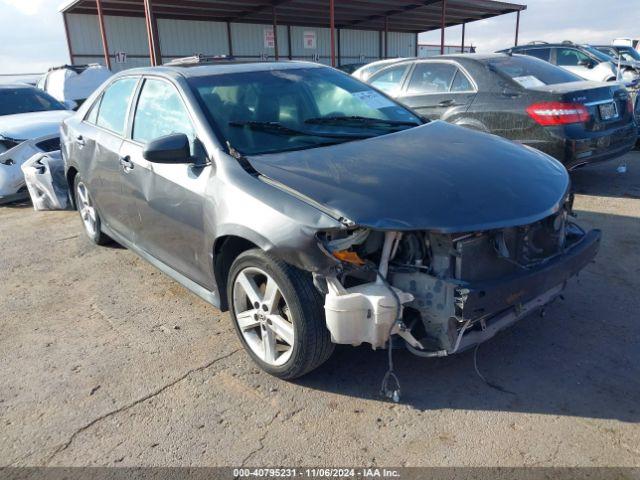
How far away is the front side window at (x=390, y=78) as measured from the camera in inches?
282

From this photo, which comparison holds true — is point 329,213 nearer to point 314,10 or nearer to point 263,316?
point 263,316

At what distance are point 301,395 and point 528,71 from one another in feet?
16.8

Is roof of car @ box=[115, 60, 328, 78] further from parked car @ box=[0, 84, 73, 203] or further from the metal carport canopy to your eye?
the metal carport canopy

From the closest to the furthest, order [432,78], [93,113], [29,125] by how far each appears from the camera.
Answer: [93,113]
[432,78]
[29,125]

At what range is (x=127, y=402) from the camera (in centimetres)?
281

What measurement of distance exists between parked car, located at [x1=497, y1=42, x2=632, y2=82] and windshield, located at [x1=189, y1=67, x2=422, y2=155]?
950 cm

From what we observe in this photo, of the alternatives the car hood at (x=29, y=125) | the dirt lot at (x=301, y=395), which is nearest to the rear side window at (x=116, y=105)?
the dirt lot at (x=301, y=395)

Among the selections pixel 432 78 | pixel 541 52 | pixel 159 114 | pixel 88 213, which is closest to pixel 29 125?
pixel 88 213

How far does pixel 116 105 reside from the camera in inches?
169

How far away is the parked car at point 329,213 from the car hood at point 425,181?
0.01m

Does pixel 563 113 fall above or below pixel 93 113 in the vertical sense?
below

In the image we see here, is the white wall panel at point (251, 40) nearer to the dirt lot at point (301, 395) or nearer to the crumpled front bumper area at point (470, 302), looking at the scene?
the dirt lot at point (301, 395)

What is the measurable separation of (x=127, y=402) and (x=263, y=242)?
118 cm

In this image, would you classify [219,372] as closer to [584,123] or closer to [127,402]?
[127,402]
